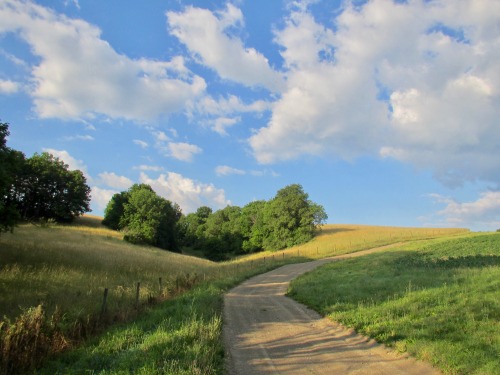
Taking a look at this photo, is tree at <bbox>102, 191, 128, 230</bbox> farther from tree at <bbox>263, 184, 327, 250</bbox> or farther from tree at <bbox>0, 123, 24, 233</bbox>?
tree at <bbox>0, 123, 24, 233</bbox>

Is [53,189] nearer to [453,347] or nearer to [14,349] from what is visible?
[14,349]

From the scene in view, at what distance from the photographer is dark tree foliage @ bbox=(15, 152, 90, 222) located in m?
68.1

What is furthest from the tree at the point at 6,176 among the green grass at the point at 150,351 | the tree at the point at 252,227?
the tree at the point at 252,227

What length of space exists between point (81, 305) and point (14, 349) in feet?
15.6

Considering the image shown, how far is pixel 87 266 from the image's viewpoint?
2300 cm

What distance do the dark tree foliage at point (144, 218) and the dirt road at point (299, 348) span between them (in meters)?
57.9

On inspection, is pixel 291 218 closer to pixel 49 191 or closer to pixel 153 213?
pixel 153 213

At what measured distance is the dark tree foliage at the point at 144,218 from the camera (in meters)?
73.9

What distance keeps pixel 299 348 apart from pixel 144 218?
240 feet

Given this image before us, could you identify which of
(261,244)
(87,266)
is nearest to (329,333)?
(87,266)

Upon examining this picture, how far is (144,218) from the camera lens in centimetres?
7844

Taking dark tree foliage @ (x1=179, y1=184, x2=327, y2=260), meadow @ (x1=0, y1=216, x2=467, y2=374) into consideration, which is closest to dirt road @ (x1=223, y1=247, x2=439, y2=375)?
meadow @ (x1=0, y1=216, x2=467, y2=374)

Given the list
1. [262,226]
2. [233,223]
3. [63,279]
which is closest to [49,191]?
[262,226]

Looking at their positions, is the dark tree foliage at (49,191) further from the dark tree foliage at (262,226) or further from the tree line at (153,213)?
the dark tree foliage at (262,226)
